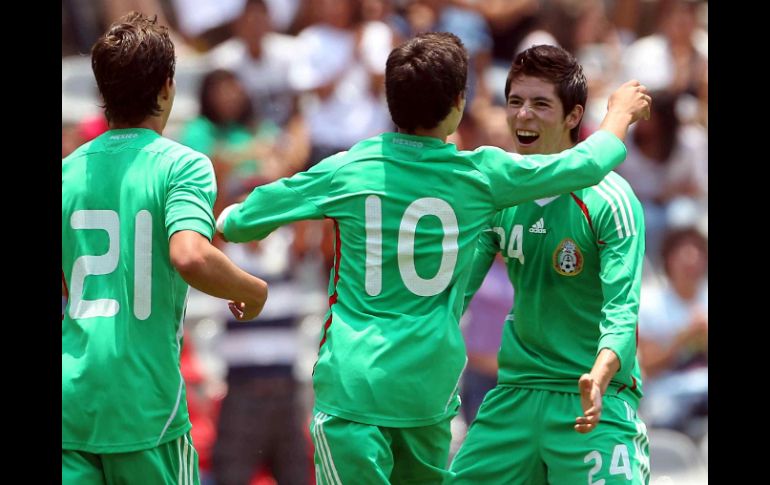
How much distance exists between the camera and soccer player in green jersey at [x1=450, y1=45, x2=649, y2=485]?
4512mm

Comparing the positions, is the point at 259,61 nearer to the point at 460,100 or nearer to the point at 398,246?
the point at 460,100

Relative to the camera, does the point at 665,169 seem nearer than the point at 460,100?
No

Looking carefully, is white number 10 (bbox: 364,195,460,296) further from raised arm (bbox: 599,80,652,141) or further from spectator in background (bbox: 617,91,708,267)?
spectator in background (bbox: 617,91,708,267)

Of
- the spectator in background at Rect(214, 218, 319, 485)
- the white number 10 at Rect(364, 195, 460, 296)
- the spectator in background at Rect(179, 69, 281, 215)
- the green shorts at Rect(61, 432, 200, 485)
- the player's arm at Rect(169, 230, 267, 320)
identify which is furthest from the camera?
the spectator in background at Rect(179, 69, 281, 215)

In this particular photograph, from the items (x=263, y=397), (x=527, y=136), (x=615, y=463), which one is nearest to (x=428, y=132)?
(x=527, y=136)

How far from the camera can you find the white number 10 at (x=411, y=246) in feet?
13.3

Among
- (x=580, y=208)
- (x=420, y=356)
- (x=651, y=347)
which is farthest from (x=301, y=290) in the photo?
(x=420, y=356)

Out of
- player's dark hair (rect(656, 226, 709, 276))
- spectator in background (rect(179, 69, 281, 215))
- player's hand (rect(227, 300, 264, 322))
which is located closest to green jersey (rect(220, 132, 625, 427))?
player's hand (rect(227, 300, 264, 322))

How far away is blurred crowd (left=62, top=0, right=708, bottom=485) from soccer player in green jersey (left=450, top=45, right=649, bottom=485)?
2.99m

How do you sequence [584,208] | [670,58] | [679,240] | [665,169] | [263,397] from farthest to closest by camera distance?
[670,58] < [665,169] < [679,240] < [263,397] < [584,208]

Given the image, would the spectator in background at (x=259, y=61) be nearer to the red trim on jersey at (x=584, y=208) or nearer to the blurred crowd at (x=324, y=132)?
the blurred crowd at (x=324, y=132)

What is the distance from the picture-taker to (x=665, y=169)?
30.2ft

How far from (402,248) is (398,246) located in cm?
2

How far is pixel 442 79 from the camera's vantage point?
4094 mm
